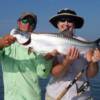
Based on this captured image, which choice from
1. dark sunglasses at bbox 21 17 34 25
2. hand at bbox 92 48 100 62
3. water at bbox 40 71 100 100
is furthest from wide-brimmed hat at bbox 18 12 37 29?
water at bbox 40 71 100 100

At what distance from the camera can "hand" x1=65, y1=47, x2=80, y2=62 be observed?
788cm

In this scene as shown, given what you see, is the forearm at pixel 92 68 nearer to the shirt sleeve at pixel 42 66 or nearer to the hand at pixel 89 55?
the hand at pixel 89 55

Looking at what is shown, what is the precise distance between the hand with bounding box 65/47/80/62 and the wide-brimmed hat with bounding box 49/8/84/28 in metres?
0.61

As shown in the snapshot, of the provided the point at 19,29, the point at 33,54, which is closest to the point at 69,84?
the point at 33,54

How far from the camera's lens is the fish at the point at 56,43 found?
7.83m

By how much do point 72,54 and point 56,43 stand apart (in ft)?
1.25

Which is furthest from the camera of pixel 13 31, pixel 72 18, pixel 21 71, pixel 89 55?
pixel 72 18

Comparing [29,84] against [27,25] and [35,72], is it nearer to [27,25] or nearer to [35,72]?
[35,72]

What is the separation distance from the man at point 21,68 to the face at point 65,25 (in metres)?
0.55

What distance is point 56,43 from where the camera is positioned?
8016mm

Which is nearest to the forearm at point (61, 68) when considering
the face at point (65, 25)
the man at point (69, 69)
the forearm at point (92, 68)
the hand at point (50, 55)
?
the man at point (69, 69)

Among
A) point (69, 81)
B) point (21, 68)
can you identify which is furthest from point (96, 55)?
point (21, 68)

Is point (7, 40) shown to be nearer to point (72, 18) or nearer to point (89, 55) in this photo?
point (72, 18)

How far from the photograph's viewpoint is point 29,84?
780cm
